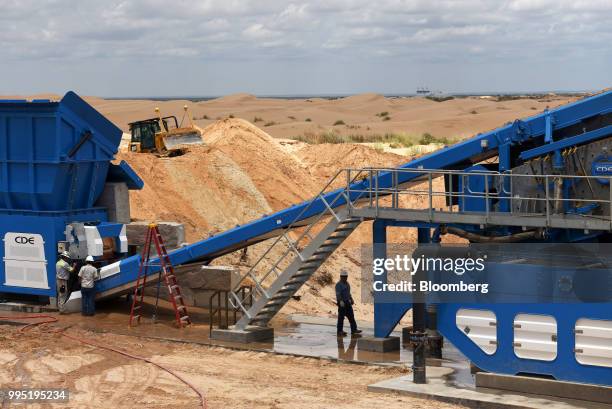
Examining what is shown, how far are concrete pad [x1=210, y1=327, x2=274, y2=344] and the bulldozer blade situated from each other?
1830cm

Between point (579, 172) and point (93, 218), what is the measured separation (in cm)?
1112

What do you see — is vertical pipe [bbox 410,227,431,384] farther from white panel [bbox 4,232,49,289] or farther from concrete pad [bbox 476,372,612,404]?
white panel [bbox 4,232,49,289]

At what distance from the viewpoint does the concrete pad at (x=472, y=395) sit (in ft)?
51.6

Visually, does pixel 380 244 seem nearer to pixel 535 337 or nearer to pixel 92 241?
pixel 535 337

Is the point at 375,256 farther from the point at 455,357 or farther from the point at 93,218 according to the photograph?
the point at 93,218

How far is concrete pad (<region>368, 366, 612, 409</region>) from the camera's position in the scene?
15.7 meters

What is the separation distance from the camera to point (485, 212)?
18.1 meters

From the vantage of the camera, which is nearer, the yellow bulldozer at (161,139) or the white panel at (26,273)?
the white panel at (26,273)

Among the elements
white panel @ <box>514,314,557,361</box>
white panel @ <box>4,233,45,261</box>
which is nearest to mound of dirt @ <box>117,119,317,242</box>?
white panel @ <box>4,233,45,261</box>

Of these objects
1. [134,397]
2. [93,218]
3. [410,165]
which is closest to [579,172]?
[410,165]

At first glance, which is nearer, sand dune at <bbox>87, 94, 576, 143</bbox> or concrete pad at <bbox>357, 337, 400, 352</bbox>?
concrete pad at <bbox>357, 337, 400, 352</bbox>

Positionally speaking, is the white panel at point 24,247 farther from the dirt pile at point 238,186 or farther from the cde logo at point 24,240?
the dirt pile at point 238,186

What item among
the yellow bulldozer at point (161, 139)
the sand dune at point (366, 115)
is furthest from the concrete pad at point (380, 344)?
the sand dune at point (366, 115)

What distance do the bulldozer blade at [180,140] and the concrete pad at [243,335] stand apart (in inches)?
720
